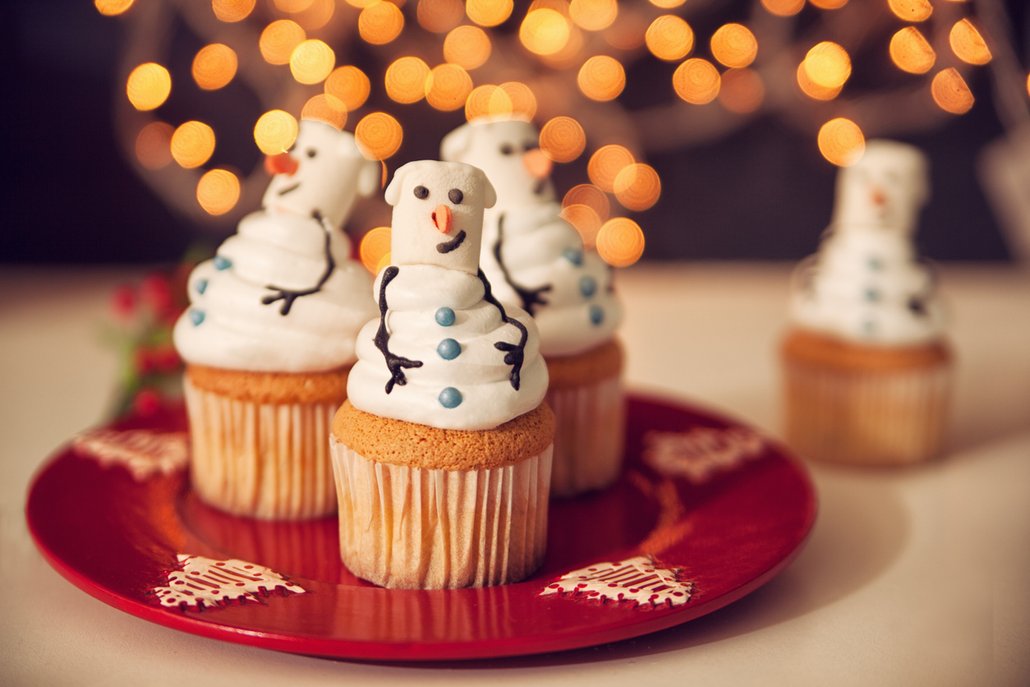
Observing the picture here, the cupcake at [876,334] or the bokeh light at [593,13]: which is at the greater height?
the bokeh light at [593,13]

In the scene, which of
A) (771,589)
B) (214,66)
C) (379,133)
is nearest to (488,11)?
(379,133)

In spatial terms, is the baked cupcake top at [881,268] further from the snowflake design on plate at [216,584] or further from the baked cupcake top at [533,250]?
the snowflake design on plate at [216,584]

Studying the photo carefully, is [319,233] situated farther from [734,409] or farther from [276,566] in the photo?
[734,409]

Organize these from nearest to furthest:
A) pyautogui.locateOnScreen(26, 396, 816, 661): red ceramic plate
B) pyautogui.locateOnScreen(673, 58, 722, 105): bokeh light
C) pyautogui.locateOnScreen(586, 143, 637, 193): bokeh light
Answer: pyautogui.locateOnScreen(26, 396, 816, 661): red ceramic plate < pyautogui.locateOnScreen(673, 58, 722, 105): bokeh light < pyautogui.locateOnScreen(586, 143, 637, 193): bokeh light

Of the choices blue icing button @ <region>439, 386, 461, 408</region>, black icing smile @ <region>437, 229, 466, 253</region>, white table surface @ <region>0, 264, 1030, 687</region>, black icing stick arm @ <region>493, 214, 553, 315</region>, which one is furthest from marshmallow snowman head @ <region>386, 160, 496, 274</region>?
white table surface @ <region>0, 264, 1030, 687</region>

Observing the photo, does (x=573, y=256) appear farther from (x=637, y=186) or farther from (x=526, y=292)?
(x=637, y=186)

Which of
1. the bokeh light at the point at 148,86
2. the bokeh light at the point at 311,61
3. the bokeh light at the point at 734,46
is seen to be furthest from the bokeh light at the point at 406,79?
the bokeh light at the point at 734,46

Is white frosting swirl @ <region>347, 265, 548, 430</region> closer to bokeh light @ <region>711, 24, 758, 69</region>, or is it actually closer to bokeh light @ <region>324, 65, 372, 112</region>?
bokeh light @ <region>324, 65, 372, 112</region>
